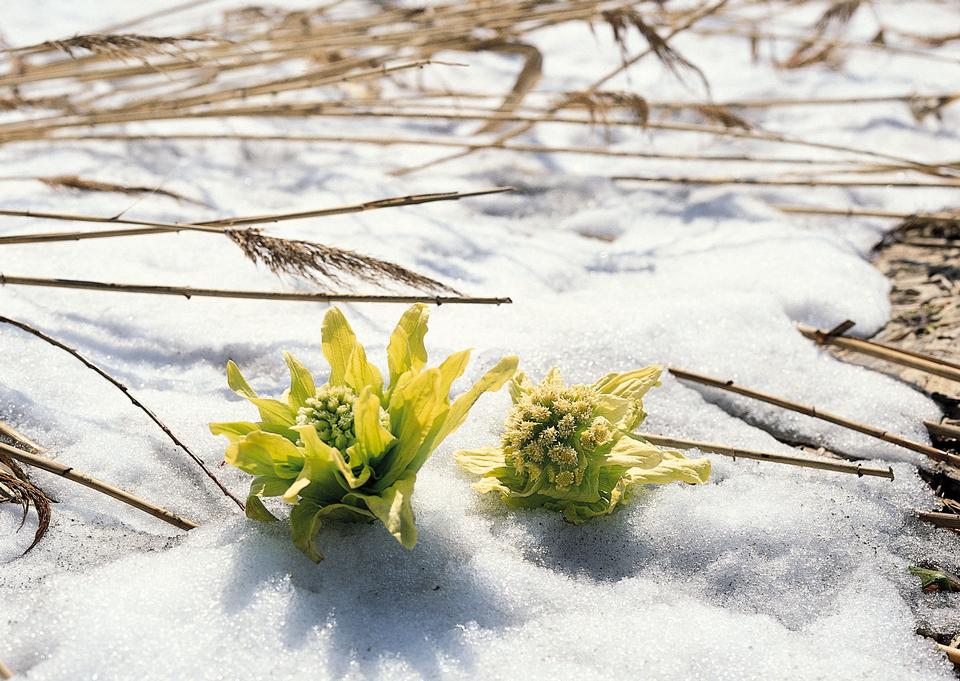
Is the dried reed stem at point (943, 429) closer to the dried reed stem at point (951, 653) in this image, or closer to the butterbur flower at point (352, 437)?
the dried reed stem at point (951, 653)

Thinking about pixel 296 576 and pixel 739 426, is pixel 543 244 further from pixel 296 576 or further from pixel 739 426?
pixel 296 576

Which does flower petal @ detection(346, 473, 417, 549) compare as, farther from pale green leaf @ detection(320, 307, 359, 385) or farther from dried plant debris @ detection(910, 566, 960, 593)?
dried plant debris @ detection(910, 566, 960, 593)

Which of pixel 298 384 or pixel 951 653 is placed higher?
pixel 298 384

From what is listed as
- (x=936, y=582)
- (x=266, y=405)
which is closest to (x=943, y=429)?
(x=936, y=582)

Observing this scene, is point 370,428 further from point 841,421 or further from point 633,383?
point 841,421

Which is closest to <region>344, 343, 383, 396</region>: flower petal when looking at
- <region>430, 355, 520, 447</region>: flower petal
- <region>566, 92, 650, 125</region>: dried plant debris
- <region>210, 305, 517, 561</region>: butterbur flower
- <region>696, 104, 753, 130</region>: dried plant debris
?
<region>210, 305, 517, 561</region>: butterbur flower

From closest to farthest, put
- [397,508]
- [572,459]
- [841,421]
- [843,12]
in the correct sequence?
[397,508] → [572,459] → [841,421] → [843,12]
